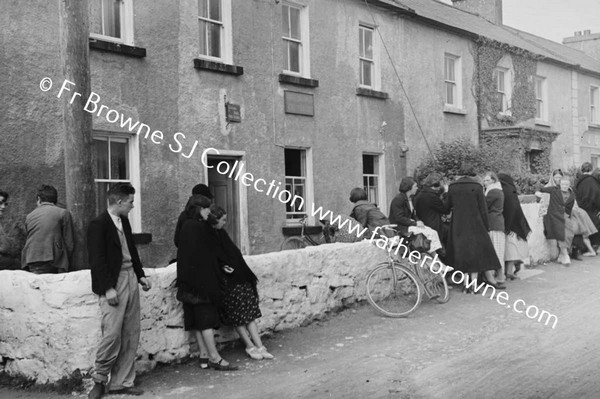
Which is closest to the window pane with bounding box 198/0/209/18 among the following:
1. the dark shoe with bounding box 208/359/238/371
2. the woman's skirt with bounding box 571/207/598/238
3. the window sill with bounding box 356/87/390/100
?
the window sill with bounding box 356/87/390/100

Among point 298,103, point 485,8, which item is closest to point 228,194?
point 298,103

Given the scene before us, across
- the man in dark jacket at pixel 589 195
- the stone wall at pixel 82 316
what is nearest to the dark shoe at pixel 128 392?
the stone wall at pixel 82 316

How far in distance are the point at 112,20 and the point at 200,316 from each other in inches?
244

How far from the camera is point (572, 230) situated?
14984 mm

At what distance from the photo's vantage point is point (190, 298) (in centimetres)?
714

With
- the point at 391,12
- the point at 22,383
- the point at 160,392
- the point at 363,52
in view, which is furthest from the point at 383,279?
the point at 391,12

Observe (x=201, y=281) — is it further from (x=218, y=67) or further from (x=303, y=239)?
(x=303, y=239)

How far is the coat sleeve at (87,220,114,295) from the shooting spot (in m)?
6.30

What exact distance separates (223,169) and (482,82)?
11240 millimetres

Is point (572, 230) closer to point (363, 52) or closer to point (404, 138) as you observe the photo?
point (404, 138)

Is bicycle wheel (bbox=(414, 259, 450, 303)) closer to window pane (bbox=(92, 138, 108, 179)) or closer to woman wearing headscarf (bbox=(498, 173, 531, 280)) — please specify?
woman wearing headscarf (bbox=(498, 173, 531, 280))

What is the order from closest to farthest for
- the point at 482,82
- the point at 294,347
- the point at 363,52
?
the point at 294,347
the point at 363,52
the point at 482,82

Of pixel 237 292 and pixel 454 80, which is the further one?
pixel 454 80

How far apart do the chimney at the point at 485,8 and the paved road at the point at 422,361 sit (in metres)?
19.9
